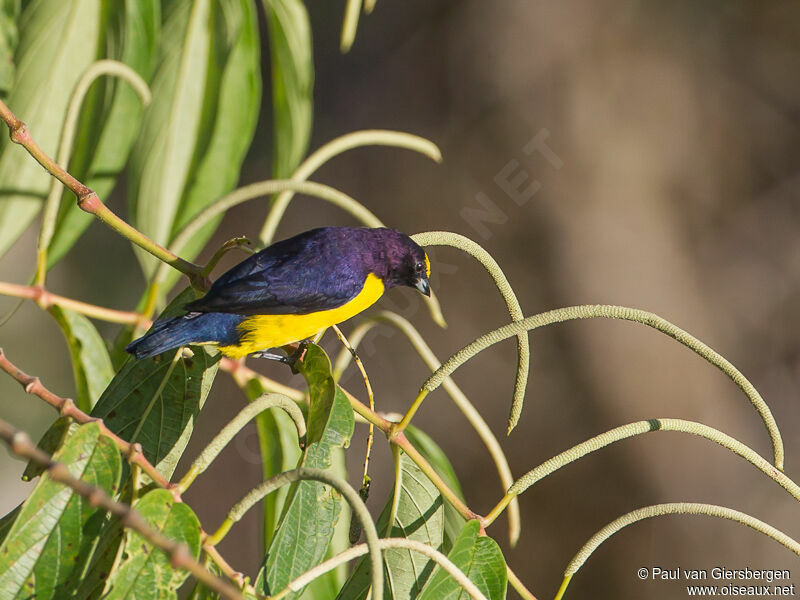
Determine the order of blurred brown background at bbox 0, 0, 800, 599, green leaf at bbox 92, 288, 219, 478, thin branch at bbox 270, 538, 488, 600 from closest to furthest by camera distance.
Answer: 1. thin branch at bbox 270, 538, 488, 600
2. green leaf at bbox 92, 288, 219, 478
3. blurred brown background at bbox 0, 0, 800, 599

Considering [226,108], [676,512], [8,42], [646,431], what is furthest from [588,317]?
[8,42]

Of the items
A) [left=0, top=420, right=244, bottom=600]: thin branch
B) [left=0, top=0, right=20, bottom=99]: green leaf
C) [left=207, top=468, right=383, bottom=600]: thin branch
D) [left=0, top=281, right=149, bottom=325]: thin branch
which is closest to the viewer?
[left=0, top=420, right=244, bottom=600]: thin branch

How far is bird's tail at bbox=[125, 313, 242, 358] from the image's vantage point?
3.70ft

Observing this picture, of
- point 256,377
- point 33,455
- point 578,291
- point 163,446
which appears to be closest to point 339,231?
point 256,377

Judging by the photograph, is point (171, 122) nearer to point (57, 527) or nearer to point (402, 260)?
point (402, 260)

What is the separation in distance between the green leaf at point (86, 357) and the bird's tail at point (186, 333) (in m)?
0.18

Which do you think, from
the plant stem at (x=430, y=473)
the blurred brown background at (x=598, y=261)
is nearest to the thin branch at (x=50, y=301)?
the plant stem at (x=430, y=473)

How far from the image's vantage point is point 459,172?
4.27m

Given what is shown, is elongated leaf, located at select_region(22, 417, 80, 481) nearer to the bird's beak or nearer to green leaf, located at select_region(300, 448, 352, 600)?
green leaf, located at select_region(300, 448, 352, 600)

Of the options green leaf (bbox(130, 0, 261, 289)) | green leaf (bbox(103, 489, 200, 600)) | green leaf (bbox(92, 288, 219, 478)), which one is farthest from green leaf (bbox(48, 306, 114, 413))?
green leaf (bbox(103, 489, 200, 600))

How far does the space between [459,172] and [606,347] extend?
3.77 ft

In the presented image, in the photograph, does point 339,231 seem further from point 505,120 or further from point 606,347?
point 505,120

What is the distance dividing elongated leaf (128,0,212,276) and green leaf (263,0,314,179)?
5.9 inches

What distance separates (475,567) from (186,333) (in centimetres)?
50
